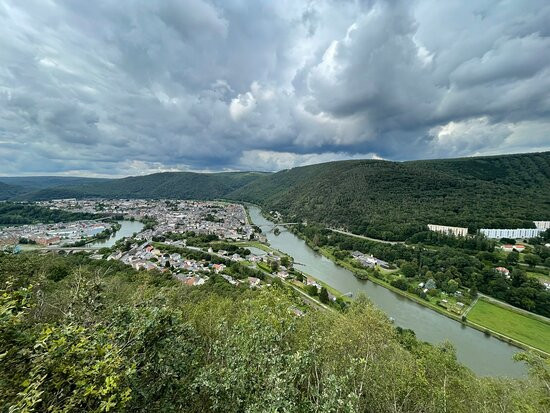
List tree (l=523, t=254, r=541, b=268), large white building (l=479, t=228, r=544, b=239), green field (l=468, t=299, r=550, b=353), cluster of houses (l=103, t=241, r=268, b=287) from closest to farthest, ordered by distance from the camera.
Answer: green field (l=468, t=299, r=550, b=353), cluster of houses (l=103, t=241, r=268, b=287), tree (l=523, t=254, r=541, b=268), large white building (l=479, t=228, r=544, b=239)

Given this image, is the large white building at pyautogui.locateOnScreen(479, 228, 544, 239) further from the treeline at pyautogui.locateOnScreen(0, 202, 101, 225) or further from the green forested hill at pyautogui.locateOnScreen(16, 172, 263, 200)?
the green forested hill at pyautogui.locateOnScreen(16, 172, 263, 200)

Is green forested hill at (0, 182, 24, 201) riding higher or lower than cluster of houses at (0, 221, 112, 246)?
higher

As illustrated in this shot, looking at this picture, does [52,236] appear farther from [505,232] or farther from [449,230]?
[505,232]

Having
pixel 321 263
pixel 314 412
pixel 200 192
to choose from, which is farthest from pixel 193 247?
pixel 200 192

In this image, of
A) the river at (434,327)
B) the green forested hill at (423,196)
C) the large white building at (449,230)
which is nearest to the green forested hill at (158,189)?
the green forested hill at (423,196)

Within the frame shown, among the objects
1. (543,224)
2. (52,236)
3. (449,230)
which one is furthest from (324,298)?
(543,224)

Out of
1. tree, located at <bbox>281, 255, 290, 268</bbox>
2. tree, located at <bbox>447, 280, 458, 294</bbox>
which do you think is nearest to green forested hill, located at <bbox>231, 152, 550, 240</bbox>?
tree, located at <bbox>447, 280, 458, 294</bbox>

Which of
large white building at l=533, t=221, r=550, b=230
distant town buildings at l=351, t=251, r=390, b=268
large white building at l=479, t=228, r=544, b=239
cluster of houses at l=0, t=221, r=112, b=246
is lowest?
distant town buildings at l=351, t=251, r=390, b=268
